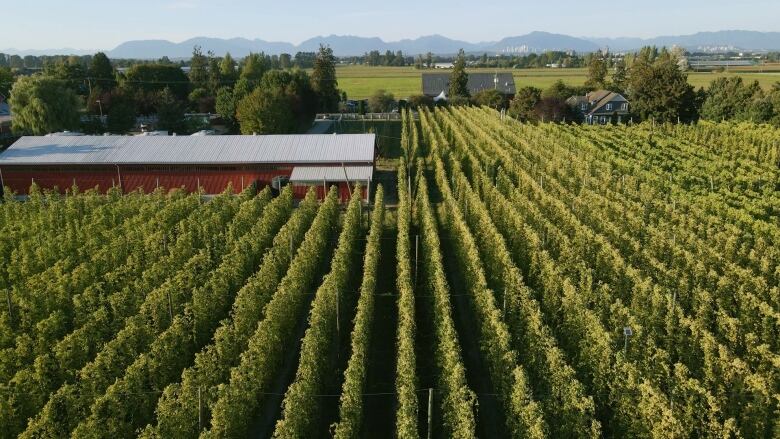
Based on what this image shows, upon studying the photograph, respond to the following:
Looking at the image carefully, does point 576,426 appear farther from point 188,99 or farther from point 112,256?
point 188,99

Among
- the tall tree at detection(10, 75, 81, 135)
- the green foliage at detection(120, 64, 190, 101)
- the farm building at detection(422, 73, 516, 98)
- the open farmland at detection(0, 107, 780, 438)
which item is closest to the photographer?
the open farmland at detection(0, 107, 780, 438)

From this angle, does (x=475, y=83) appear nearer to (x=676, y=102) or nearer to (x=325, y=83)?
(x=325, y=83)

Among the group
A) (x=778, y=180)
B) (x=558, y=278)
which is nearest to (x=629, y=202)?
(x=558, y=278)

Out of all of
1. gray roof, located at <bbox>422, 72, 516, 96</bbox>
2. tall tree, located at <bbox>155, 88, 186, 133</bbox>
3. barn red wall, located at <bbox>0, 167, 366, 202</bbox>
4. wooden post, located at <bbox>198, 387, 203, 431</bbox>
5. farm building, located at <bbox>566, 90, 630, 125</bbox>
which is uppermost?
gray roof, located at <bbox>422, 72, 516, 96</bbox>

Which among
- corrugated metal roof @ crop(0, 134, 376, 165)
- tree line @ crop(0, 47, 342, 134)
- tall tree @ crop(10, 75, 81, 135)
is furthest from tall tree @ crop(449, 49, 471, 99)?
corrugated metal roof @ crop(0, 134, 376, 165)

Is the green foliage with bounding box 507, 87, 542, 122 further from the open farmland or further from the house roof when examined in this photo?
the open farmland

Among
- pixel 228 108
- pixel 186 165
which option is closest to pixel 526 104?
pixel 228 108
